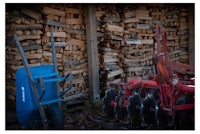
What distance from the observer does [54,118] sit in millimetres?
5230

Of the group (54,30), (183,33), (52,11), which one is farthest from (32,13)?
(183,33)

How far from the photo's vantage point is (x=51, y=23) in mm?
7066

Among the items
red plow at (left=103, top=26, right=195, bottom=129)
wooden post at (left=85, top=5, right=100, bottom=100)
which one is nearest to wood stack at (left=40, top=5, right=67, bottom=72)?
wooden post at (left=85, top=5, right=100, bottom=100)

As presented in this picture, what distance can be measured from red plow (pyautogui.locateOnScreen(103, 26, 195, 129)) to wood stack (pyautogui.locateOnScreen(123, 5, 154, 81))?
2505 mm

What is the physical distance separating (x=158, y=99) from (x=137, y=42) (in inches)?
141

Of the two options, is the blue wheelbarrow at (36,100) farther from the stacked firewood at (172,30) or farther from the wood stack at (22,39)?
the stacked firewood at (172,30)

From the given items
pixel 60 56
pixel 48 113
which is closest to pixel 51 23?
pixel 60 56

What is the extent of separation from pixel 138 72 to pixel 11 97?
3666 millimetres

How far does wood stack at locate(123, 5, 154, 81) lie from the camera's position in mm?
8492

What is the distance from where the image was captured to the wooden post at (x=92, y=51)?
298 inches

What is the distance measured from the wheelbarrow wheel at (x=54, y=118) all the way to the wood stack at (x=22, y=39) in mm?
1813

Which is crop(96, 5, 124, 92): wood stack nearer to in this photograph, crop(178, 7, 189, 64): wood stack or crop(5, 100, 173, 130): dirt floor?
crop(5, 100, 173, 130): dirt floor

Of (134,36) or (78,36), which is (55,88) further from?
(134,36)

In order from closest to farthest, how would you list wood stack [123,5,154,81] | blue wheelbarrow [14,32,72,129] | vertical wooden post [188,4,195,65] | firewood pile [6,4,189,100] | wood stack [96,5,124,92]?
blue wheelbarrow [14,32,72,129], firewood pile [6,4,189,100], wood stack [96,5,124,92], wood stack [123,5,154,81], vertical wooden post [188,4,195,65]
